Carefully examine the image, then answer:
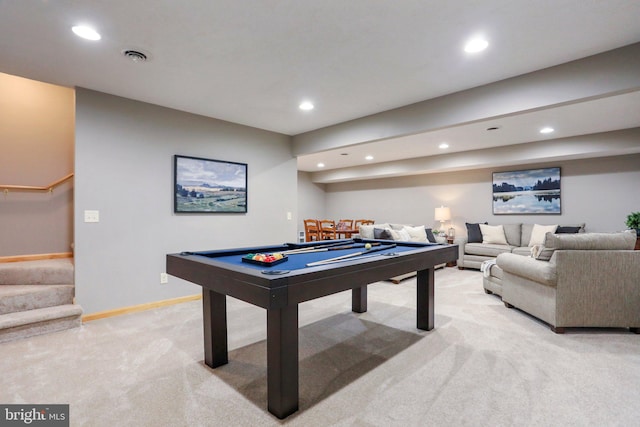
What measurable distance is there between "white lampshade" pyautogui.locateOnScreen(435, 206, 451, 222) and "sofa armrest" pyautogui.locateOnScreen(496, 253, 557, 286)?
3.27 metres

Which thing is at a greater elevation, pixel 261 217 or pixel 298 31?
pixel 298 31

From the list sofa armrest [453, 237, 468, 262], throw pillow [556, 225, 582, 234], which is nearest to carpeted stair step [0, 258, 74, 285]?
sofa armrest [453, 237, 468, 262]

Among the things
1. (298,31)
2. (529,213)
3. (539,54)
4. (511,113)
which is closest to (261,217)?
(298,31)

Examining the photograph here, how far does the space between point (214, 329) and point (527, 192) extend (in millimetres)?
6366

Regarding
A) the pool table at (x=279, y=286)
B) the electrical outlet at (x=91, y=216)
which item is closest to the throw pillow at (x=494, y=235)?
the pool table at (x=279, y=286)

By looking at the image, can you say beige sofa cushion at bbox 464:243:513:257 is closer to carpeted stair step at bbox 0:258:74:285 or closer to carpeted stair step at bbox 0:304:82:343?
carpeted stair step at bbox 0:304:82:343

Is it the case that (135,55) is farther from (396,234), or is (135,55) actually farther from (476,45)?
(396,234)

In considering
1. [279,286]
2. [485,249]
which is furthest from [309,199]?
[279,286]

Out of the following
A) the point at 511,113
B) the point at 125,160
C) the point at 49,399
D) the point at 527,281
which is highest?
the point at 511,113

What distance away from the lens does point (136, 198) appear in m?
3.57

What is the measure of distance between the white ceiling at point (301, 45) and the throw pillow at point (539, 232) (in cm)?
246

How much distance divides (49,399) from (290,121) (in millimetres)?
3657

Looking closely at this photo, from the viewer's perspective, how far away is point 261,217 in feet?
15.5

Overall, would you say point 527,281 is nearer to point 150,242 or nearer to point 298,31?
point 298,31
